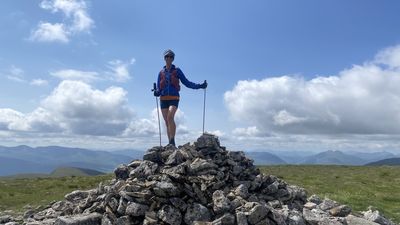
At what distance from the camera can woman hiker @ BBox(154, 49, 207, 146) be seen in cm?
1845

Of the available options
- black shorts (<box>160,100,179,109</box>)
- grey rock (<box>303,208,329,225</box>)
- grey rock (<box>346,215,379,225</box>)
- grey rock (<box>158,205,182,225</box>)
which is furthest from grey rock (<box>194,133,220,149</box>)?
grey rock (<box>346,215,379,225</box>)

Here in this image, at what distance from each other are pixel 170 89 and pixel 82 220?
725 centimetres

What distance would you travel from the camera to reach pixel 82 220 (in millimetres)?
13469

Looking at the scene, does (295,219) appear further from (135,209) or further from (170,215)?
(135,209)

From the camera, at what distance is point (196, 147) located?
17.5m

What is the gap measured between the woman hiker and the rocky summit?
122 centimetres

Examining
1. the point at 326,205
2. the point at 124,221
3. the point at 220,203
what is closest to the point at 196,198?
the point at 220,203

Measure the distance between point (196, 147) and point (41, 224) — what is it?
670 centimetres

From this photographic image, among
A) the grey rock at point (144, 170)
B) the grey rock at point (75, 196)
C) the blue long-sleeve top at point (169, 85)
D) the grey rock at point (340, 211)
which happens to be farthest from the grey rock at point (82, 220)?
the grey rock at point (340, 211)

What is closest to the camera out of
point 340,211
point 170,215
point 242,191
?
point 170,215

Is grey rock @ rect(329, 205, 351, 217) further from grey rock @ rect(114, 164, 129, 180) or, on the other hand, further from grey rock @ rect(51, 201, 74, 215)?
grey rock @ rect(51, 201, 74, 215)

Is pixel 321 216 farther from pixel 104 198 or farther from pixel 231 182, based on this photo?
pixel 104 198

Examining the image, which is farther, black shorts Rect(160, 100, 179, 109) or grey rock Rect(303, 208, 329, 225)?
black shorts Rect(160, 100, 179, 109)

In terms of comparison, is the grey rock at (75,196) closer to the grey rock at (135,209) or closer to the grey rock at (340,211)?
the grey rock at (135,209)
